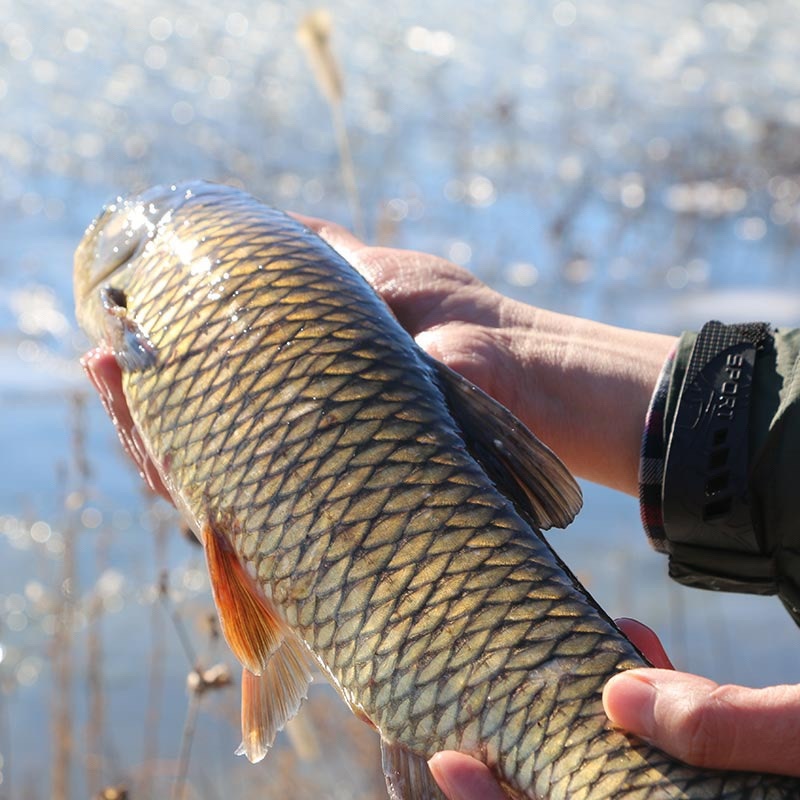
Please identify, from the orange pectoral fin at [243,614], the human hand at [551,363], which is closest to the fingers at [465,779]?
the orange pectoral fin at [243,614]

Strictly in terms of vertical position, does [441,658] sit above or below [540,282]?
above

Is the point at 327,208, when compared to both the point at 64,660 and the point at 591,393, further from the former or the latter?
the point at 591,393

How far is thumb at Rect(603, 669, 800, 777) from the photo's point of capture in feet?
5.88

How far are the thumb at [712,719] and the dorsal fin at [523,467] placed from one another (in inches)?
19.0

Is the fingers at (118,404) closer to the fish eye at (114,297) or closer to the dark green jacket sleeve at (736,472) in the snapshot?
the fish eye at (114,297)

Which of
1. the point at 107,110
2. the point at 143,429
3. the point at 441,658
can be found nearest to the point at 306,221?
the point at 143,429

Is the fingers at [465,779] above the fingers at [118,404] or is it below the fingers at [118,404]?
below

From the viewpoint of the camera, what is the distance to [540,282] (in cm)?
909

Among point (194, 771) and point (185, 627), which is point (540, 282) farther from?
point (194, 771)

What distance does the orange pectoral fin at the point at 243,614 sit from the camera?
90.7 inches

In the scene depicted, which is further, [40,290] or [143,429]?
[40,290]

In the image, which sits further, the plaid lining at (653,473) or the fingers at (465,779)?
the plaid lining at (653,473)

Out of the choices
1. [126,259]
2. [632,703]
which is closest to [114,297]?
[126,259]

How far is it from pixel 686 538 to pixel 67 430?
16.6 ft
